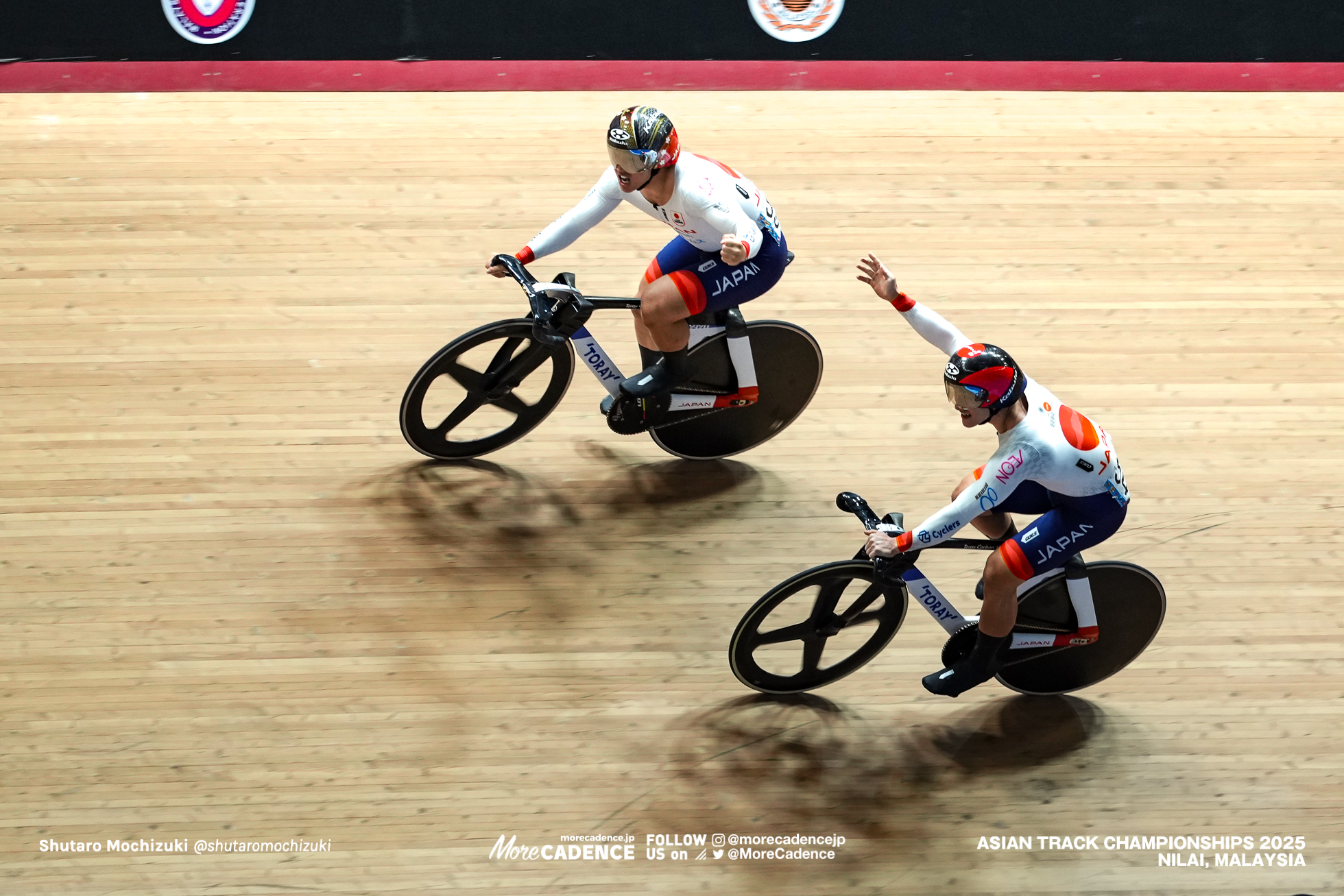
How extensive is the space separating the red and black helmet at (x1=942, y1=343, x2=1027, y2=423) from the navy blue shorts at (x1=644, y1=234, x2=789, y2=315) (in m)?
1.18

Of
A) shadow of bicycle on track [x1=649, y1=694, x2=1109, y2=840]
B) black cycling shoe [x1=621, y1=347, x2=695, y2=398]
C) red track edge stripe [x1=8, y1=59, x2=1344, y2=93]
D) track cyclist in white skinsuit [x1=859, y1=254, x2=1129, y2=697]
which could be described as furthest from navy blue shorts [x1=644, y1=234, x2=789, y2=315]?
red track edge stripe [x1=8, y1=59, x2=1344, y2=93]

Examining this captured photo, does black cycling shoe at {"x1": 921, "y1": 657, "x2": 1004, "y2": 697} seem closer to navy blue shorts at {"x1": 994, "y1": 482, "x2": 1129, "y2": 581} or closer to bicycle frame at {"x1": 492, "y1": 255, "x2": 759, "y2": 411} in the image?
navy blue shorts at {"x1": 994, "y1": 482, "x2": 1129, "y2": 581}

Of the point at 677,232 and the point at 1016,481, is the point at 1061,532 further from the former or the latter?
the point at 677,232

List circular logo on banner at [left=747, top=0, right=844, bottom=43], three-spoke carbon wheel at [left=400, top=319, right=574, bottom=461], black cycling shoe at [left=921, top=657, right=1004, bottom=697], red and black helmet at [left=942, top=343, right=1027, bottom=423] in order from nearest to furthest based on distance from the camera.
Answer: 1. red and black helmet at [left=942, top=343, right=1027, bottom=423]
2. black cycling shoe at [left=921, top=657, right=1004, bottom=697]
3. three-spoke carbon wheel at [left=400, top=319, right=574, bottom=461]
4. circular logo on banner at [left=747, top=0, right=844, bottom=43]

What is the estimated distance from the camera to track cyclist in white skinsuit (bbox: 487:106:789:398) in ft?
12.6

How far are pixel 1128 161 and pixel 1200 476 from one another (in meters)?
2.43

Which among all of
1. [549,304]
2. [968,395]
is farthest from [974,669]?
[549,304]

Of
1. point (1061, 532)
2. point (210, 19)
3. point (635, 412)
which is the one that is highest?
point (210, 19)

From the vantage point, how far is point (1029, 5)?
700 centimetres

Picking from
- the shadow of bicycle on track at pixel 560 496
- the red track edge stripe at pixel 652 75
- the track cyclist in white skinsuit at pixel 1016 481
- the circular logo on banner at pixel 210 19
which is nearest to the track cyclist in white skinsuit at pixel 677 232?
the shadow of bicycle on track at pixel 560 496

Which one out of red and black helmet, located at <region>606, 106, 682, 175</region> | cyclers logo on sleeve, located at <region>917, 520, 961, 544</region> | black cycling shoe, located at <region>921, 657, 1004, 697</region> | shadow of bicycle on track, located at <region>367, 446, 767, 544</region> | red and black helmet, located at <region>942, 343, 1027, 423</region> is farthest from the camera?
shadow of bicycle on track, located at <region>367, 446, 767, 544</region>

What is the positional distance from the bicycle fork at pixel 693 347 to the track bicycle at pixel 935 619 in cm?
92

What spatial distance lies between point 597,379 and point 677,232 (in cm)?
73

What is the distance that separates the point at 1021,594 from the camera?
3.54m
